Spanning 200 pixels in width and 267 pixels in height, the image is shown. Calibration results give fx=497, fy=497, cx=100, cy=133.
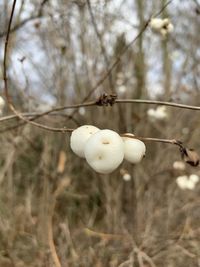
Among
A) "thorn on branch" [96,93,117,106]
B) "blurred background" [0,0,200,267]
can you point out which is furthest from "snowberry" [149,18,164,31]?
"thorn on branch" [96,93,117,106]

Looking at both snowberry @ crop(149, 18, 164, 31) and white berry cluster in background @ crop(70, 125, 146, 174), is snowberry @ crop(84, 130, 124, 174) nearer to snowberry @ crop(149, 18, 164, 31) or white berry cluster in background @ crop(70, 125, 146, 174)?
white berry cluster in background @ crop(70, 125, 146, 174)

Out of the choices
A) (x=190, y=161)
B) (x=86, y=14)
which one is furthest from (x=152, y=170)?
(x=190, y=161)

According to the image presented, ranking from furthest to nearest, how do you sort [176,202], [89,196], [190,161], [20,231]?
[89,196] → [176,202] → [20,231] → [190,161]

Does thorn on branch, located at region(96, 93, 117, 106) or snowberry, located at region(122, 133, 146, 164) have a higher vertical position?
thorn on branch, located at region(96, 93, 117, 106)

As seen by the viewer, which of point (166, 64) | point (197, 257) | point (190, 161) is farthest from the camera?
point (166, 64)

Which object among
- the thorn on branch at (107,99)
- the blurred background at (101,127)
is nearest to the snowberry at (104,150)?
the thorn on branch at (107,99)

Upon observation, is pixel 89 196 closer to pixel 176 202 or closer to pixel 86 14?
pixel 176 202

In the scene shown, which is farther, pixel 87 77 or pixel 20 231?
pixel 87 77

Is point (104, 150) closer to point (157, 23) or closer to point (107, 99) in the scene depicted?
point (107, 99)
